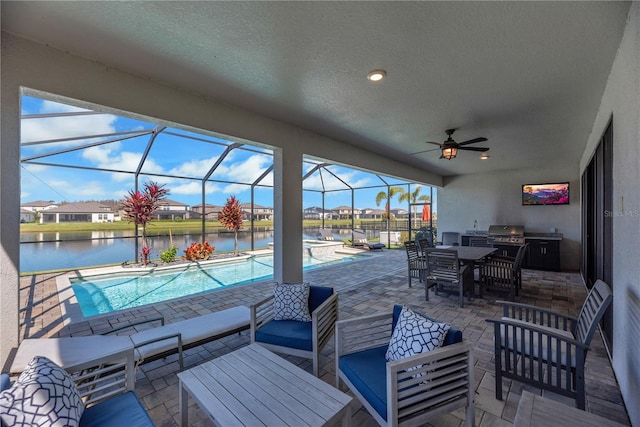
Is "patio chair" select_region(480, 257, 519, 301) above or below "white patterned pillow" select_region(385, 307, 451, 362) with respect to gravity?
below

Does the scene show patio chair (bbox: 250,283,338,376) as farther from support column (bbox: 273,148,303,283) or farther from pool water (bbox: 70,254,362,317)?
pool water (bbox: 70,254,362,317)

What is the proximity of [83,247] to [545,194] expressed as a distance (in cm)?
1183

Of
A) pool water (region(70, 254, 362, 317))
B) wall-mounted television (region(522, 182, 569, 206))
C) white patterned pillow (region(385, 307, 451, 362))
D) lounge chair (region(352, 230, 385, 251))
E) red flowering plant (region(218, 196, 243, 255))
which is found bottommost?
pool water (region(70, 254, 362, 317))

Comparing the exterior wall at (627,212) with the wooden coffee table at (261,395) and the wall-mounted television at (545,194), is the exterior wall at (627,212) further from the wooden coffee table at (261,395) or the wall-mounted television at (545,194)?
the wall-mounted television at (545,194)

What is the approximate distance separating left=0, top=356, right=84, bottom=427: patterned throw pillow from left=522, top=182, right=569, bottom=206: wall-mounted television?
9.51 metres

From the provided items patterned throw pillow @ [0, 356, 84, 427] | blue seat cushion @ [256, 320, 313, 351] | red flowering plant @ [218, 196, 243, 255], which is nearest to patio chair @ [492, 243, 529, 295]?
blue seat cushion @ [256, 320, 313, 351]

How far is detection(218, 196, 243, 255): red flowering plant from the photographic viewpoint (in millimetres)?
8523

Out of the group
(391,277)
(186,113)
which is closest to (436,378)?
(186,113)

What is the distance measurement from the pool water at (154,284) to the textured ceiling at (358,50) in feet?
12.3

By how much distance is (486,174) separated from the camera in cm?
829

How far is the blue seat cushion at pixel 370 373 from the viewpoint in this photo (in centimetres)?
155

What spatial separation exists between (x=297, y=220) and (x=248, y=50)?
2331 millimetres

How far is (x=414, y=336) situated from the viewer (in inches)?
67.2

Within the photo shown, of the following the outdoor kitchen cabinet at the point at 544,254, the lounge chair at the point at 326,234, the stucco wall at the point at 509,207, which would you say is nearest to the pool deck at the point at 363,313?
the outdoor kitchen cabinet at the point at 544,254
